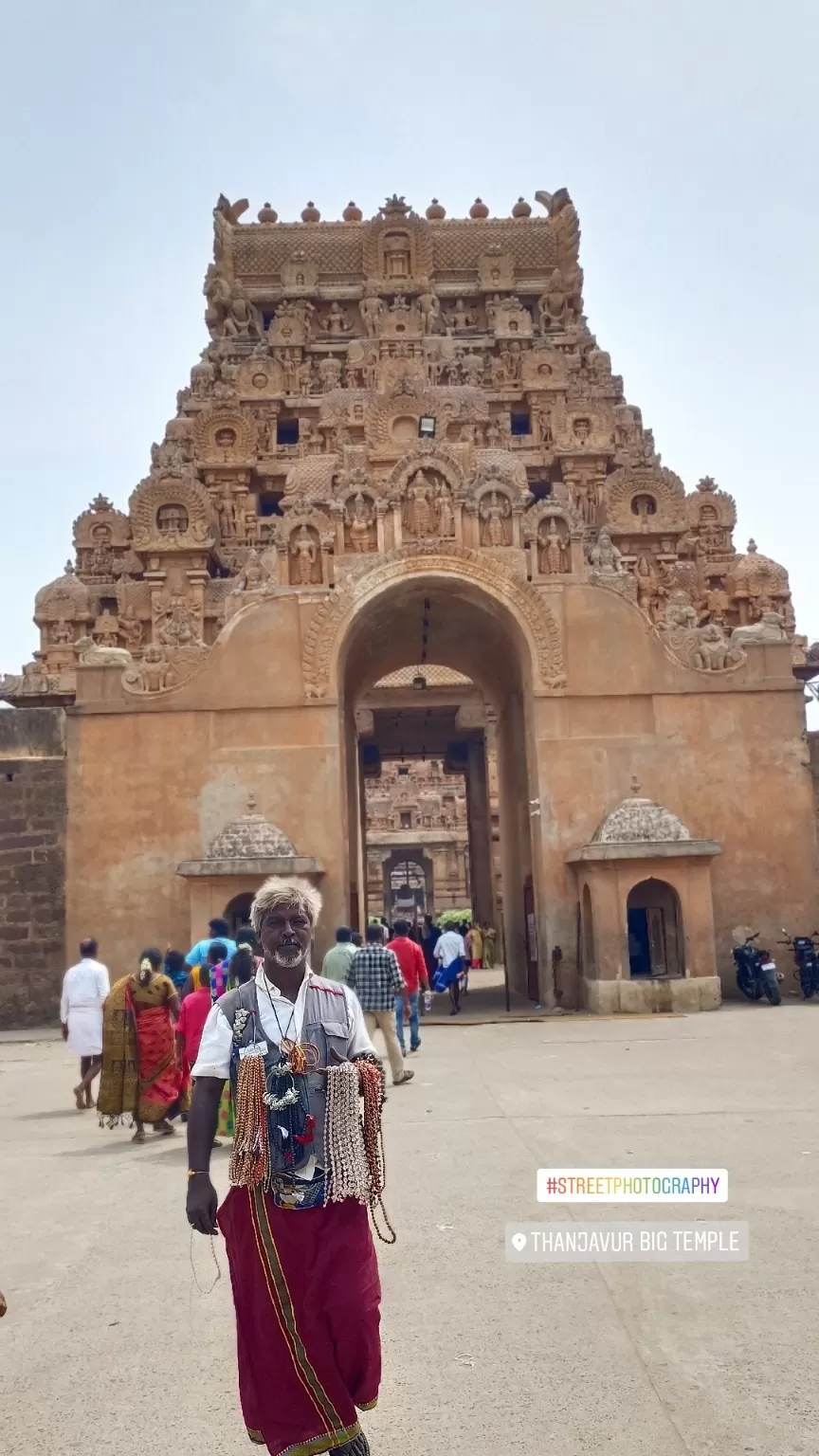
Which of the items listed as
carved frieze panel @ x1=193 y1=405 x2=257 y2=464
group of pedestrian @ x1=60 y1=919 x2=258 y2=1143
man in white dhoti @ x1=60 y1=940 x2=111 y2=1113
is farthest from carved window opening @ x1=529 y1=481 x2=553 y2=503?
group of pedestrian @ x1=60 y1=919 x2=258 y2=1143

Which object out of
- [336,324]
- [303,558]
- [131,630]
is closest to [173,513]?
[131,630]

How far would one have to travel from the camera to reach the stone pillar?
100 ft

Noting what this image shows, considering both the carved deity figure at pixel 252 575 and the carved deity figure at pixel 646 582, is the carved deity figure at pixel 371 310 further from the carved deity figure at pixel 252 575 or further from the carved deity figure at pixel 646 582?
the carved deity figure at pixel 252 575

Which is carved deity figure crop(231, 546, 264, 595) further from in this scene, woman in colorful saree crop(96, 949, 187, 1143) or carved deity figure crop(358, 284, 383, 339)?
carved deity figure crop(358, 284, 383, 339)

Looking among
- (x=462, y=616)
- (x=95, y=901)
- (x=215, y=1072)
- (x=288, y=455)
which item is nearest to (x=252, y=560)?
(x=462, y=616)

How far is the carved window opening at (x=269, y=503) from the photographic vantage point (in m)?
29.4

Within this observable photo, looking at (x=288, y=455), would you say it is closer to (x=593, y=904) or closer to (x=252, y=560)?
(x=252, y=560)

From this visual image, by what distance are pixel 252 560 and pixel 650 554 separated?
1257 cm

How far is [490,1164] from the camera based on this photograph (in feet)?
22.7

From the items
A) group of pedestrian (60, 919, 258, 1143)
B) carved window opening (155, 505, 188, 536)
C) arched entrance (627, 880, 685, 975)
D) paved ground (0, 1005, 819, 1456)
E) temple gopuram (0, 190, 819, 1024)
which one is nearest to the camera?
paved ground (0, 1005, 819, 1456)

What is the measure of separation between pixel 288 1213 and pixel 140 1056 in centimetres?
577

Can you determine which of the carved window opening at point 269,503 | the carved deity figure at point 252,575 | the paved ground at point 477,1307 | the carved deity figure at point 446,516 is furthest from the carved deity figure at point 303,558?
the carved window opening at point 269,503

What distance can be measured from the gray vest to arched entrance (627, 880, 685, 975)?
43.2ft

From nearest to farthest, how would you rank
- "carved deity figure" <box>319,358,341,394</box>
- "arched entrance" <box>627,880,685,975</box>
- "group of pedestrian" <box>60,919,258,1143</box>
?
"group of pedestrian" <box>60,919,258,1143</box>
"arched entrance" <box>627,880,685,975</box>
"carved deity figure" <box>319,358,341,394</box>
